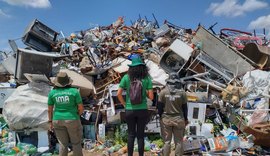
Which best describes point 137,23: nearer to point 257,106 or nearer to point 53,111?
point 257,106

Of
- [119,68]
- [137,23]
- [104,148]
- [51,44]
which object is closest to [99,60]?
[119,68]

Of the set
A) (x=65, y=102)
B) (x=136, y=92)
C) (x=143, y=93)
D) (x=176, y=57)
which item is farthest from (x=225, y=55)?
(x=65, y=102)

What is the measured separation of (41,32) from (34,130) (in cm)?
392

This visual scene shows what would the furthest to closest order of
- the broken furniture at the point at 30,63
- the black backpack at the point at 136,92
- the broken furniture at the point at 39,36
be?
1. the broken furniture at the point at 39,36
2. the broken furniture at the point at 30,63
3. the black backpack at the point at 136,92

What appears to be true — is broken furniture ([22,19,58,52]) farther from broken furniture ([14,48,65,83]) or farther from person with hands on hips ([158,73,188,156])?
person with hands on hips ([158,73,188,156])

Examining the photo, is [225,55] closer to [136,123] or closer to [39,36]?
[136,123]

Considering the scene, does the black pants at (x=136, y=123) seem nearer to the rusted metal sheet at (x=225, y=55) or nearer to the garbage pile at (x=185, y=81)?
the garbage pile at (x=185, y=81)

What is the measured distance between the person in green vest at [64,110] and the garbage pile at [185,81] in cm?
221

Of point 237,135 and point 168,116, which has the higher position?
point 168,116

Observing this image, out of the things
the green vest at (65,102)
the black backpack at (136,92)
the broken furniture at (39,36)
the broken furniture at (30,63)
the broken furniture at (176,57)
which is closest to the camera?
the green vest at (65,102)

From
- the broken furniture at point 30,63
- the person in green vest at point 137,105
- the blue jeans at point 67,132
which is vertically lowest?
the blue jeans at point 67,132

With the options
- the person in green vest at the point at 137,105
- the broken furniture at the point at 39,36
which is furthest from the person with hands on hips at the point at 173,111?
the broken furniture at the point at 39,36

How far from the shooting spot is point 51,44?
10180mm

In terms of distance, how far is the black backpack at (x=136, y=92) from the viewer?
16.4 feet
